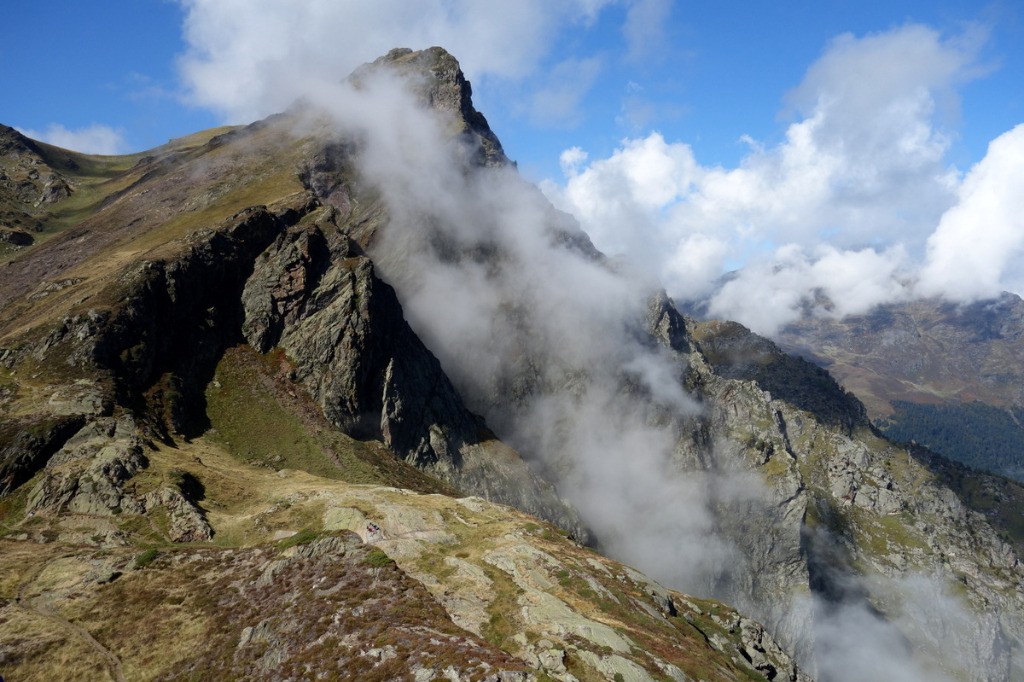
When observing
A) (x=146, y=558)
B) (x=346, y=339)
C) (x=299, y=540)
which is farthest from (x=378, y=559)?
(x=346, y=339)

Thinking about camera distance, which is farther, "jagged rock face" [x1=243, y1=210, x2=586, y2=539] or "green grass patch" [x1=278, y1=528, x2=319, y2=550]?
"jagged rock face" [x1=243, y1=210, x2=586, y2=539]

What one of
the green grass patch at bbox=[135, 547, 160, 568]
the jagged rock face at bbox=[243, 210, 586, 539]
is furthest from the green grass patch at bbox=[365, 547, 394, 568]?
the jagged rock face at bbox=[243, 210, 586, 539]

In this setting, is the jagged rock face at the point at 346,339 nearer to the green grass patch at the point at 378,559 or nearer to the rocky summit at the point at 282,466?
the rocky summit at the point at 282,466

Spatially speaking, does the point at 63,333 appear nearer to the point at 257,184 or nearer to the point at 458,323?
the point at 257,184

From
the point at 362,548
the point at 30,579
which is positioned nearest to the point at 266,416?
the point at 30,579

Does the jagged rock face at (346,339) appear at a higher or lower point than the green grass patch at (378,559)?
higher

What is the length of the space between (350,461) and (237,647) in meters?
67.0

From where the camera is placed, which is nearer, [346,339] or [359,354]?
[346,339]

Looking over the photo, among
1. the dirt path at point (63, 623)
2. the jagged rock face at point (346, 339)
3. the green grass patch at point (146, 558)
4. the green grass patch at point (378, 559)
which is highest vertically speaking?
the jagged rock face at point (346, 339)

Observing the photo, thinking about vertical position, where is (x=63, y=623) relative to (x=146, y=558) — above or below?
below

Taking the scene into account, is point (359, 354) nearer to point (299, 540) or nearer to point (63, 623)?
point (299, 540)

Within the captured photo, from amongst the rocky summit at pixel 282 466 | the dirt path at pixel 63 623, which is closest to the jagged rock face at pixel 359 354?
the rocky summit at pixel 282 466

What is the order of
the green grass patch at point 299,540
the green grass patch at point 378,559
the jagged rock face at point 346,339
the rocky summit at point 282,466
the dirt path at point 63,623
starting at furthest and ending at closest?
the jagged rock face at point 346,339
the green grass patch at point 299,540
the green grass patch at point 378,559
the rocky summit at point 282,466
the dirt path at point 63,623

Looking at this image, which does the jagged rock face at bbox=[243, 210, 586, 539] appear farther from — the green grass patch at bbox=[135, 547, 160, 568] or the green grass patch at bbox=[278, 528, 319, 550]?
the green grass patch at bbox=[278, 528, 319, 550]
